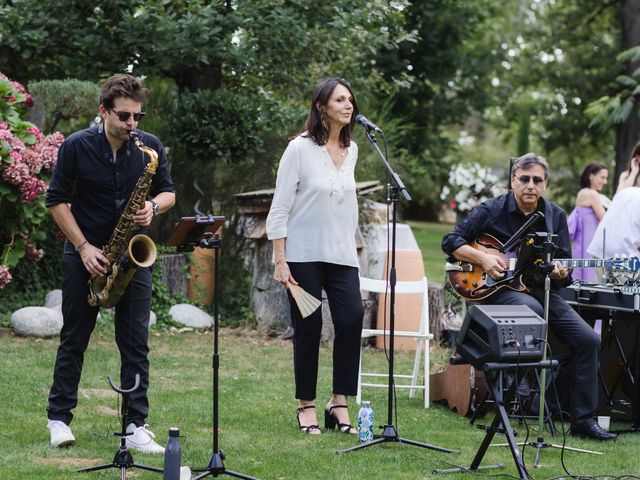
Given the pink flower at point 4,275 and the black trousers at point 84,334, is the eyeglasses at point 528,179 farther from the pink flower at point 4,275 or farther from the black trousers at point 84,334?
the pink flower at point 4,275

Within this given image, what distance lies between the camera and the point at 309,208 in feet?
18.8

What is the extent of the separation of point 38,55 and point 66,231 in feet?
21.4

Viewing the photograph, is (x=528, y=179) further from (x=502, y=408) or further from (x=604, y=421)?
(x=502, y=408)

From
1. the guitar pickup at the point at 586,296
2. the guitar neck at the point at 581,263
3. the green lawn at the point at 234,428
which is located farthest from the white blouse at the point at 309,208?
the guitar pickup at the point at 586,296

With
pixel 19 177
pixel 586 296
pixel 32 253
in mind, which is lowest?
pixel 586 296

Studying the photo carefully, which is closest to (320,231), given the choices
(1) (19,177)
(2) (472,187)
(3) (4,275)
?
(1) (19,177)

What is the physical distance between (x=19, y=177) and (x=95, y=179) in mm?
3713

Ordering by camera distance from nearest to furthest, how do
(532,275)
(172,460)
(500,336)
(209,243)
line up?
(172,460), (209,243), (500,336), (532,275)

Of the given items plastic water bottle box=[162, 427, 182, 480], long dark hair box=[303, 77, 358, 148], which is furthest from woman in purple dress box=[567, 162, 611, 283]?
plastic water bottle box=[162, 427, 182, 480]

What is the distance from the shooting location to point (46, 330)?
8.83m

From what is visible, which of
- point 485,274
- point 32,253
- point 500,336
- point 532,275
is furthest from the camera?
point 32,253

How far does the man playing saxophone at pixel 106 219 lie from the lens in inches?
195

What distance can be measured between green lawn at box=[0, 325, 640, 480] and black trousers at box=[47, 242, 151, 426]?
274mm

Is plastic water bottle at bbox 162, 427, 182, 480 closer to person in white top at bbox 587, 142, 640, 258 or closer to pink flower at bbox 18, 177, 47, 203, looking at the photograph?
person in white top at bbox 587, 142, 640, 258
